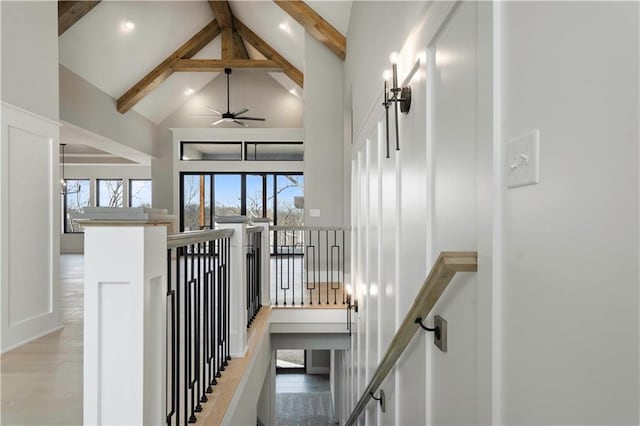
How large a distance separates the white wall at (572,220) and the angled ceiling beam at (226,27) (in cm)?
772

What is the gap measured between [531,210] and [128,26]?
713 centimetres

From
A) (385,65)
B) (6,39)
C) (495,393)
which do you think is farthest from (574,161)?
(6,39)

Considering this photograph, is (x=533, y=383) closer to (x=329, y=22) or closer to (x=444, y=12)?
(x=444, y=12)

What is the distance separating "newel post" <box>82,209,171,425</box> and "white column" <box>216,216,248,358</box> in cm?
152

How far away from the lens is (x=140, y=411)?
1199 millimetres

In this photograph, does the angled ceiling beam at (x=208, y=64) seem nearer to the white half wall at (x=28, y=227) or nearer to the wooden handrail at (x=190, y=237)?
the white half wall at (x=28, y=227)

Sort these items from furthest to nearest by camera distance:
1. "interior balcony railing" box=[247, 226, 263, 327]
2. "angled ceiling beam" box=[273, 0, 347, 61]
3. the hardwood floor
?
1. "angled ceiling beam" box=[273, 0, 347, 61]
2. "interior balcony railing" box=[247, 226, 263, 327]
3. the hardwood floor

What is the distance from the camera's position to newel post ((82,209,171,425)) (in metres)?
1.17

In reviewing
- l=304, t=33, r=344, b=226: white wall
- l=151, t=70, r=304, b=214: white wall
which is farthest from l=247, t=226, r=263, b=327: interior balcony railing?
l=151, t=70, r=304, b=214: white wall

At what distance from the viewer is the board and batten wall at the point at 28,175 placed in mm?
3037

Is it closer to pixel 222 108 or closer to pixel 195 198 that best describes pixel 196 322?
pixel 195 198

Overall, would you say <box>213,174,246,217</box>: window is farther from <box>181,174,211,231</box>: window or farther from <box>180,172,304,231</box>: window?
<box>181,174,211,231</box>: window

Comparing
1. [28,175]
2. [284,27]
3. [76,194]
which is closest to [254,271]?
[28,175]

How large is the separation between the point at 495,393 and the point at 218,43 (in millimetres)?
9400
